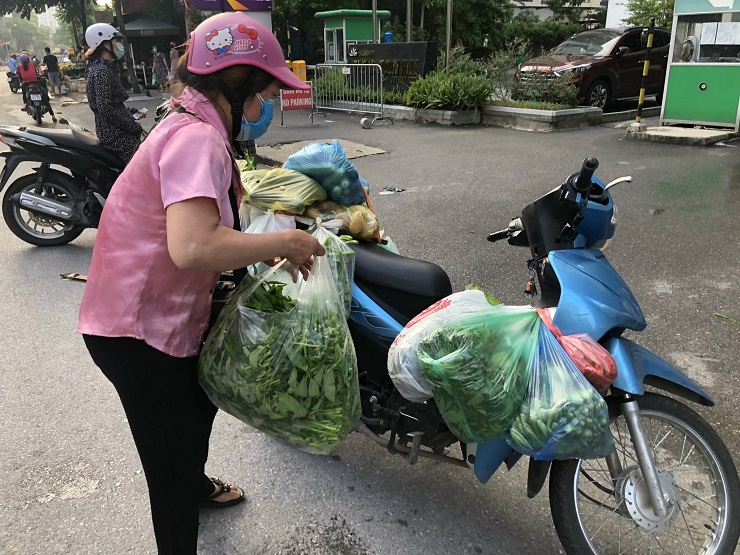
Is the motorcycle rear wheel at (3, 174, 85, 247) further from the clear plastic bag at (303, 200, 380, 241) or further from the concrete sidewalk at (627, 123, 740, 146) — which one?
the concrete sidewalk at (627, 123, 740, 146)

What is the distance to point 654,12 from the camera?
17203mm

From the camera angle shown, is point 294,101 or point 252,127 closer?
point 252,127

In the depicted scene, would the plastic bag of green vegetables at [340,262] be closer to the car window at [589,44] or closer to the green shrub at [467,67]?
the green shrub at [467,67]

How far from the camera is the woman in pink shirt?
152 cm

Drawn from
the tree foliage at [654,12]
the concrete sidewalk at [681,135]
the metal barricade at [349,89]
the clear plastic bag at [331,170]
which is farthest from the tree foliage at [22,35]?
the clear plastic bag at [331,170]

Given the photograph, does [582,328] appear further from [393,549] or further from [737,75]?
[737,75]

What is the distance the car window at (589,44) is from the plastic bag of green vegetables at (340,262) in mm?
Answer: 12418

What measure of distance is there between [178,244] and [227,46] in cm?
58

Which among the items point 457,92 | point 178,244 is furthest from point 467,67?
point 178,244

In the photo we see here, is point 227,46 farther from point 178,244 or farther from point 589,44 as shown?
point 589,44

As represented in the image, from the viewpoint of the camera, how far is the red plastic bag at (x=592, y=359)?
1.75 m

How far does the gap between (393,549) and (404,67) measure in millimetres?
13308

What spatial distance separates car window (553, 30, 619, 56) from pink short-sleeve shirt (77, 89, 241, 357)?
13035 mm

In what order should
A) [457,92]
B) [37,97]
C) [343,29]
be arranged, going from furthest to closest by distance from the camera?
1. [343,29]
2. [37,97]
3. [457,92]
